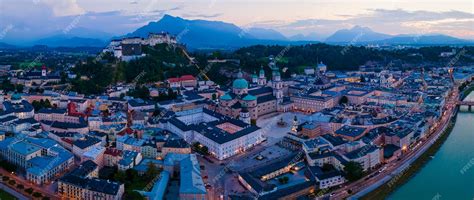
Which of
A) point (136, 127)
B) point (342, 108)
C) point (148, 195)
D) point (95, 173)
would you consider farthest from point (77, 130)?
point (342, 108)

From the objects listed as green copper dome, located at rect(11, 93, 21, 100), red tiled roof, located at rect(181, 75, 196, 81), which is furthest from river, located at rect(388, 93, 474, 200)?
green copper dome, located at rect(11, 93, 21, 100)

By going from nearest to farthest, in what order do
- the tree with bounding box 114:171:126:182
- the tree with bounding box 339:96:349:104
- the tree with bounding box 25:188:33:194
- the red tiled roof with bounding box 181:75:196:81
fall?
1. the tree with bounding box 25:188:33:194
2. the tree with bounding box 114:171:126:182
3. the tree with bounding box 339:96:349:104
4. the red tiled roof with bounding box 181:75:196:81

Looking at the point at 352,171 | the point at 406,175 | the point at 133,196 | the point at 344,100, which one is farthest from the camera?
the point at 344,100

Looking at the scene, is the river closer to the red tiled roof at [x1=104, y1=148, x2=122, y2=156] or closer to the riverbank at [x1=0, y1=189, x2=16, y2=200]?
the red tiled roof at [x1=104, y1=148, x2=122, y2=156]

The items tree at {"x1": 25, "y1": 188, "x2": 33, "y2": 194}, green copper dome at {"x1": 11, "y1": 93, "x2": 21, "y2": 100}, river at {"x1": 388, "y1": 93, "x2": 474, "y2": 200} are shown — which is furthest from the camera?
green copper dome at {"x1": 11, "y1": 93, "x2": 21, "y2": 100}

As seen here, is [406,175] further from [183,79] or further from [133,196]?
[183,79]

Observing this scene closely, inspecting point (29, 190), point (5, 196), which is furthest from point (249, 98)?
point (5, 196)
